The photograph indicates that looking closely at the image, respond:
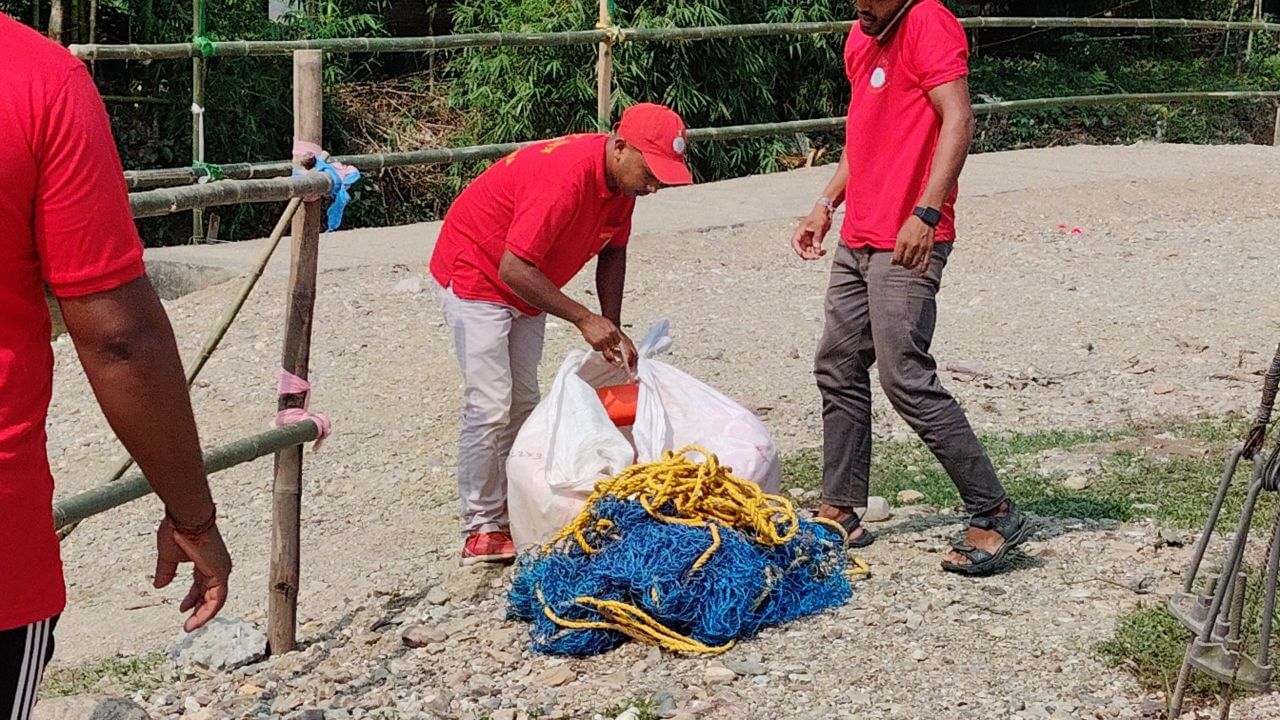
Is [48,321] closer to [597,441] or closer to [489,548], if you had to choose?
[597,441]

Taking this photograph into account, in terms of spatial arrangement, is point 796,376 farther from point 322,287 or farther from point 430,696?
point 430,696

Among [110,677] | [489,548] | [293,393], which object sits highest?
[293,393]

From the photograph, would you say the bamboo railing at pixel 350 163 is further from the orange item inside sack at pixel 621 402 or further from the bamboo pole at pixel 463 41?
the orange item inside sack at pixel 621 402

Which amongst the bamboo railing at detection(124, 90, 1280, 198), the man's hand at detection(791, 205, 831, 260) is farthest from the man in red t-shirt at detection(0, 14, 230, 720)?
the man's hand at detection(791, 205, 831, 260)

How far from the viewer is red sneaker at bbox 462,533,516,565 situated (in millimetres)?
4246

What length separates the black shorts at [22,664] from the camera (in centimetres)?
180

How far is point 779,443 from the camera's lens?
5207 millimetres

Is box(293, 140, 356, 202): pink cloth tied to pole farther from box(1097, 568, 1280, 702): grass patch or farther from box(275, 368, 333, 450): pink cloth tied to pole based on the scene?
box(1097, 568, 1280, 702): grass patch

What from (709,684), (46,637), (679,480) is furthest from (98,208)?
(679,480)

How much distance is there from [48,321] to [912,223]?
2.20m

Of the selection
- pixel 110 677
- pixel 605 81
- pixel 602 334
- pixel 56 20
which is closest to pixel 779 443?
pixel 602 334

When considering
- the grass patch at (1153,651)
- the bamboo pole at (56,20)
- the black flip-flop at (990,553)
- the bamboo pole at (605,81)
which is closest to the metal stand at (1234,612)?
the grass patch at (1153,651)

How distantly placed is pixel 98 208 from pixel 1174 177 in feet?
31.7

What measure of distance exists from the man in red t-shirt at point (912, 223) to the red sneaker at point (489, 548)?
3.72ft
